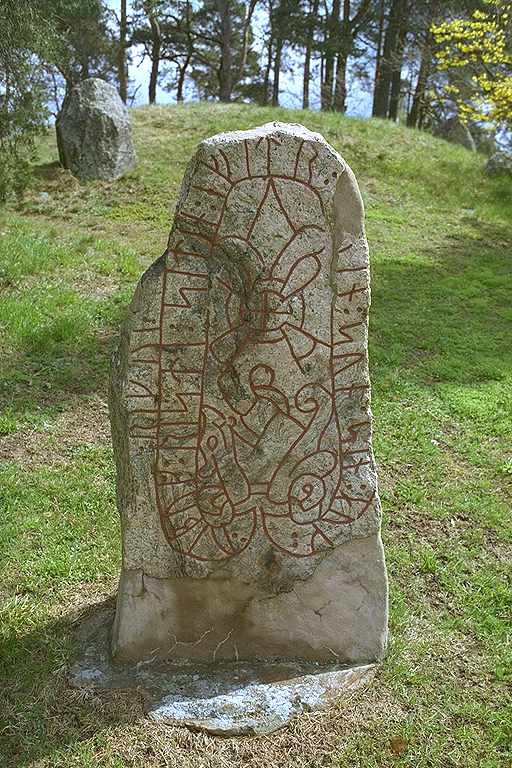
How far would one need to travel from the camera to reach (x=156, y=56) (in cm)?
1881

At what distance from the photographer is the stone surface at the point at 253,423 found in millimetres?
2768

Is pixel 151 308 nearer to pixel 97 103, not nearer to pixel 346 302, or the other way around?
A: pixel 346 302

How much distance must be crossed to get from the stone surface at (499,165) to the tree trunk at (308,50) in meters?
5.75

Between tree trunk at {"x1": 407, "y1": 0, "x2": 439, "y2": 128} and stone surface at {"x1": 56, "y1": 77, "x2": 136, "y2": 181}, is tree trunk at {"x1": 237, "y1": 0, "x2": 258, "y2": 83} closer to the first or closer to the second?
tree trunk at {"x1": 407, "y1": 0, "x2": 439, "y2": 128}

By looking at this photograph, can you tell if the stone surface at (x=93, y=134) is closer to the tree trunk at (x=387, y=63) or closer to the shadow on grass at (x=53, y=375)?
the shadow on grass at (x=53, y=375)

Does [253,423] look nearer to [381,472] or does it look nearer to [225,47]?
[381,472]

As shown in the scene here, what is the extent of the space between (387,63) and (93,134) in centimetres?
760

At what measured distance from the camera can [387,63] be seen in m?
15.4

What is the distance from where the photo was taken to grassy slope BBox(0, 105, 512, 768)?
2812 millimetres

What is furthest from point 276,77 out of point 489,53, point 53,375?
point 53,375

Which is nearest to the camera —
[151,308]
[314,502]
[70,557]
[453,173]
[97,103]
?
[151,308]

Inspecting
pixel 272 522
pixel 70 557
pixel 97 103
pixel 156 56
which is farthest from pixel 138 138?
pixel 272 522

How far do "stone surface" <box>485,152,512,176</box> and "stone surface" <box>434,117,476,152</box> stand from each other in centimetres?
402

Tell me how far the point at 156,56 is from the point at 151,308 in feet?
59.1
